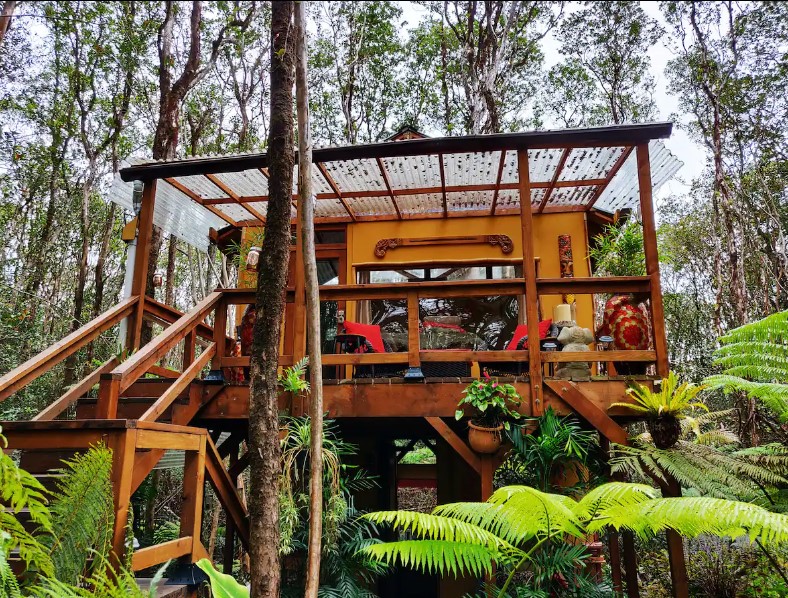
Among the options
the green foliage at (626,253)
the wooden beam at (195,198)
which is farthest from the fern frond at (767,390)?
the wooden beam at (195,198)

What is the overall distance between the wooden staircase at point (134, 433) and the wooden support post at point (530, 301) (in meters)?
2.48

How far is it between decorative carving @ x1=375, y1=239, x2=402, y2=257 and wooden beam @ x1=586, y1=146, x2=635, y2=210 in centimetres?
254

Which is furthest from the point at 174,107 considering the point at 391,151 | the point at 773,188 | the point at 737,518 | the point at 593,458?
the point at 773,188

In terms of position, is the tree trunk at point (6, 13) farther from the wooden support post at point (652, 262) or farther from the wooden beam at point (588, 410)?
the wooden beam at point (588, 410)

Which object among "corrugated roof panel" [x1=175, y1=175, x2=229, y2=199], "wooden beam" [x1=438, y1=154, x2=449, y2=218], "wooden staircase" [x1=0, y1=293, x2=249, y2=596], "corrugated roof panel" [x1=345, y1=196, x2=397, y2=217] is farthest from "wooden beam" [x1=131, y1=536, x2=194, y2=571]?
"corrugated roof panel" [x1=345, y1=196, x2=397, y2=217]

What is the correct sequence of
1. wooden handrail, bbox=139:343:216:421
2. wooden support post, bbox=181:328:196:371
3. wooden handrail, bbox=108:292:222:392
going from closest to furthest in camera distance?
wooden handrail, bbox=139:343:216:421
wooden handrail, bbox=108:292:222:392
wooden support post, bbox=181:328:196:371

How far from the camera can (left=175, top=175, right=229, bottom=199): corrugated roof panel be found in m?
6.18

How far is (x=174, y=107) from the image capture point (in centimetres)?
991

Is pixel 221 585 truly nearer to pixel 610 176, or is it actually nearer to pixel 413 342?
pixel 413 342

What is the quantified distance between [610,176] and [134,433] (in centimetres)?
555

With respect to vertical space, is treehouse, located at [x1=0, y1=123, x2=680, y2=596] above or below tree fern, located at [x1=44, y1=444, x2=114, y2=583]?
above

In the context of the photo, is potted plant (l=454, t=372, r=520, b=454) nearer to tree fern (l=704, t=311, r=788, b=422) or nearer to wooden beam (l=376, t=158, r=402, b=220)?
tree fern (l=704, t=311, r=788, b=422)

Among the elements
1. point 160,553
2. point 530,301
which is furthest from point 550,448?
point 160,553

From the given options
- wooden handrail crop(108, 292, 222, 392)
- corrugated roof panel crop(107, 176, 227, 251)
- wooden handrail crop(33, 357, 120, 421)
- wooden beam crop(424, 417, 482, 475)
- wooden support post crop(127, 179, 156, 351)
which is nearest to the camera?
wooden handrail crop(108, 292, 222, 392)
